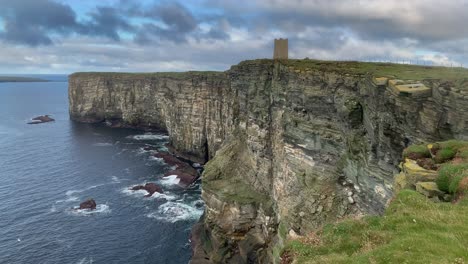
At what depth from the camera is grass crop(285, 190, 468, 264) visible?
10141 mm

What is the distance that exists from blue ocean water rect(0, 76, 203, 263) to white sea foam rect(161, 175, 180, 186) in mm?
213

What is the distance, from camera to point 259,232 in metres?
46.5

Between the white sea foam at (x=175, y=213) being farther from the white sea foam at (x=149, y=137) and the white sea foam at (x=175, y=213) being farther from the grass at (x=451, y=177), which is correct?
the white sea foam at (x=149, y=137)

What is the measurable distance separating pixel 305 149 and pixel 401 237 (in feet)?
93.9

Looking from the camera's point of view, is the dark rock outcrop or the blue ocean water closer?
the blue ocean water

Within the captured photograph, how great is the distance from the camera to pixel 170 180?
79500 millimetres

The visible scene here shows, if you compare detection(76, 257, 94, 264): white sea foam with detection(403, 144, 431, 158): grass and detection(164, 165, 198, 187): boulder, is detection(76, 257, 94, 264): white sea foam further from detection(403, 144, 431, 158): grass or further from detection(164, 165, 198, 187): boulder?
detection(403, 144, 431, 158): grass

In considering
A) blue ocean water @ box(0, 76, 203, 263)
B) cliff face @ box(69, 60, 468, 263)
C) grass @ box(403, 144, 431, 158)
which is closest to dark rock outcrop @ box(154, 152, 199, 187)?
blue ocean water @ box(0, 76, 203, 263)

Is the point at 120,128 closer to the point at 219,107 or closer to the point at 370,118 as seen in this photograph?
the point at 219,107

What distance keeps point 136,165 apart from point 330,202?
63650 mm

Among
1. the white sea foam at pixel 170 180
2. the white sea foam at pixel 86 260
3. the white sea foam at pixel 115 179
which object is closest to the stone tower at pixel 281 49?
the white sea foam at pixel 86 260

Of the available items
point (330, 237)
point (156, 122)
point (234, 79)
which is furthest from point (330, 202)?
point (156, 122)

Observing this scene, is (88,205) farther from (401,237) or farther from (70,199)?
(401,237)

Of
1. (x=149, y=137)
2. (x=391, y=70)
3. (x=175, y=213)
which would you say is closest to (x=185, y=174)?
(x=175, y=213)
